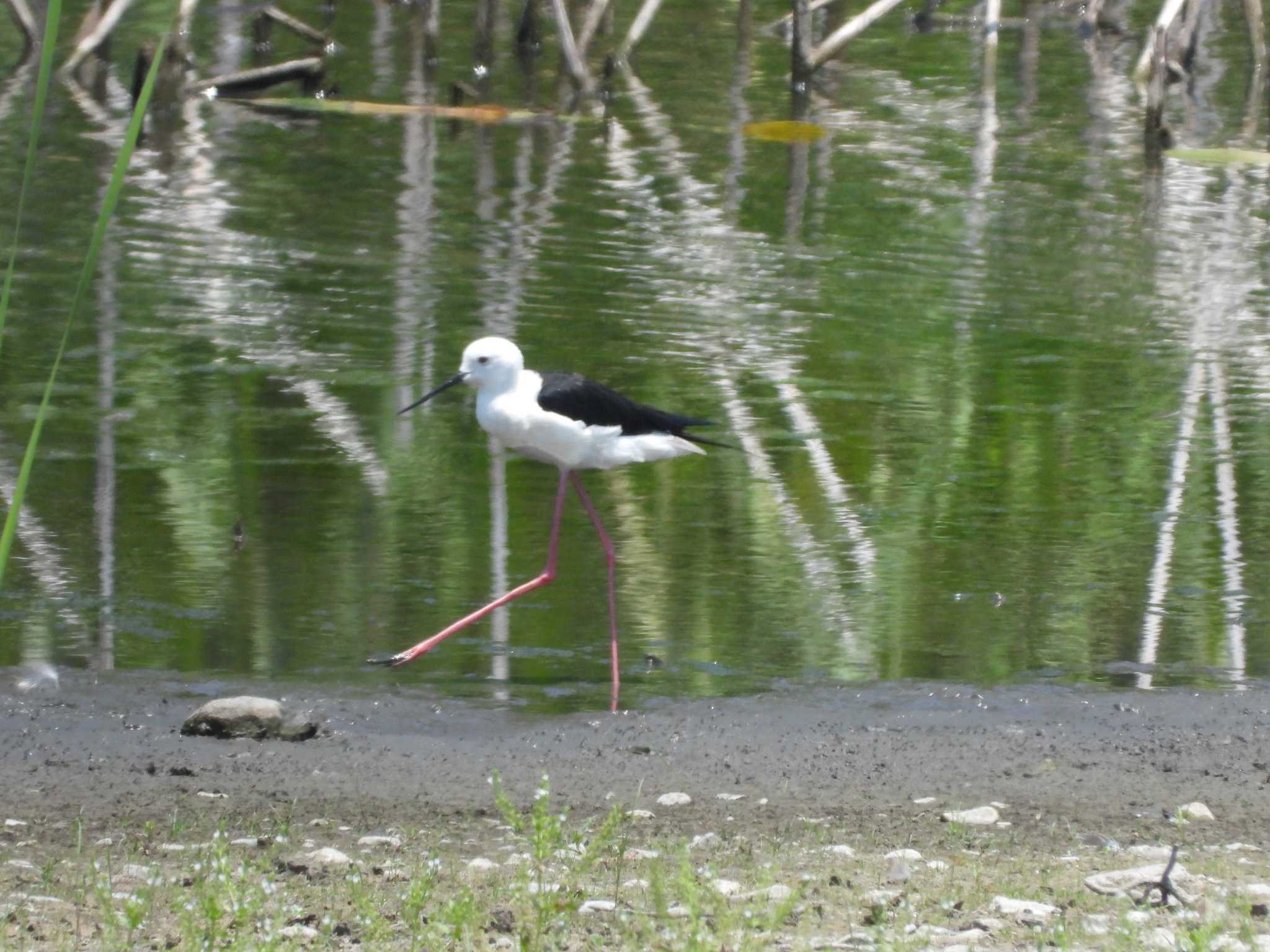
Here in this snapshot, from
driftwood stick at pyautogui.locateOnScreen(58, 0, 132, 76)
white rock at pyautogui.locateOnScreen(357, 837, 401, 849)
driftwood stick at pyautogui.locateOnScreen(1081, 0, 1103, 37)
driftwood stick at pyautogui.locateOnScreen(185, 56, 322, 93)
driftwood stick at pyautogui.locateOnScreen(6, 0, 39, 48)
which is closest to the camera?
white rock at pyautogui.locateOnScreen(357, 837, 401, 849)

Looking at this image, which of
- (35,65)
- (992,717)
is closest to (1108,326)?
(992,717)

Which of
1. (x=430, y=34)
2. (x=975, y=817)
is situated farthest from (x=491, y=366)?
(x=430, y=34)

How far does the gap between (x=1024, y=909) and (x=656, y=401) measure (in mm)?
4485

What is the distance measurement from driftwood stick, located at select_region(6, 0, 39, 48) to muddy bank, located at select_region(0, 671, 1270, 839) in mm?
12787

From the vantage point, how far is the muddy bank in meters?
4.78

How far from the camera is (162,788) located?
15.6 ft

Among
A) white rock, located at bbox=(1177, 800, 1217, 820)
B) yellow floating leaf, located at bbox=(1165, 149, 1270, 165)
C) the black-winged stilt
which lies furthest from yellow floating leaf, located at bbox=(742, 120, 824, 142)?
white rock, located at bbox=(1177, 800, 1217, 820)

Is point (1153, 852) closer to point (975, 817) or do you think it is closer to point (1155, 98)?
point (975, 817)

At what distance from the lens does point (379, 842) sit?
4441 millimetres

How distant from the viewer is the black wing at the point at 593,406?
6.13m

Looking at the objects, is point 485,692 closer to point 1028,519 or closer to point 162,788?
point 162,788

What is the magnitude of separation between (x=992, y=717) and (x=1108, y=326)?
496 cm

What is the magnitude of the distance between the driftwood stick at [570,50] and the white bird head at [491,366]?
10.8 metres

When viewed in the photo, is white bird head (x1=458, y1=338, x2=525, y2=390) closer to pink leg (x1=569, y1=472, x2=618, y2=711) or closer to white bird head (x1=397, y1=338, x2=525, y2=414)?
white bird head (x1=397, y1=338, x2=525, y2=414)
